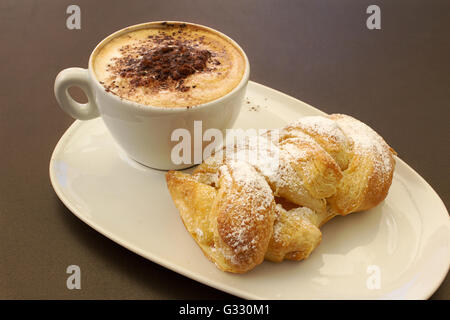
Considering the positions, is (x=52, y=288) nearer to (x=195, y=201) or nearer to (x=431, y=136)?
(x=195, y=201)

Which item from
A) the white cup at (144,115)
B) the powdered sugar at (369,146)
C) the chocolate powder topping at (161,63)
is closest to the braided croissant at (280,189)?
the powdered sugar at (369,146)

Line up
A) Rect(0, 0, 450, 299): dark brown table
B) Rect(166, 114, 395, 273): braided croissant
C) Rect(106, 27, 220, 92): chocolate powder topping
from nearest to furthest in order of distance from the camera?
Rect(166, 114, 395, 273): braided croissant
Rect(0, 0, 450, 299): dark brown table
Rect(106, 27, 220, 92): chocolate powder topping

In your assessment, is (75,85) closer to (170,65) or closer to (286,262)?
(170,65)

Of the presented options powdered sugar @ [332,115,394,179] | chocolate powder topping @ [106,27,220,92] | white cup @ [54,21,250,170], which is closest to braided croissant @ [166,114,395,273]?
Result: powdered sugar @ [332,115,394,179]

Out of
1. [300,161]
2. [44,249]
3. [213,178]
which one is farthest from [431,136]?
[44,249]

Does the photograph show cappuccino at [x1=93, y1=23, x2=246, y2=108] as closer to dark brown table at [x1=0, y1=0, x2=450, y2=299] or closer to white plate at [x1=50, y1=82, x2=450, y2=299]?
white plate at [x1=50, y1=82, x2=450, y2=299]

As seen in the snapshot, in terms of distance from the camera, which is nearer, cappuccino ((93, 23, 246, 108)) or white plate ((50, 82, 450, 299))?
white plate ((50, 82, 450, 299))
